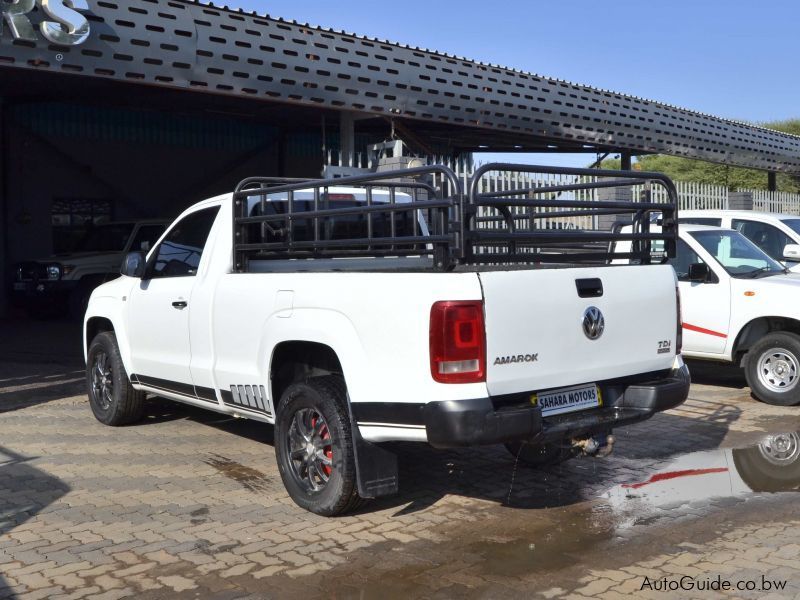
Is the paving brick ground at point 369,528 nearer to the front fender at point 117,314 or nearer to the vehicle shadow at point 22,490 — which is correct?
the vehicle shadow at point 22,490

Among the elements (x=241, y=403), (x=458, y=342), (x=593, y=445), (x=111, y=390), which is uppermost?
(x=458, y=342)

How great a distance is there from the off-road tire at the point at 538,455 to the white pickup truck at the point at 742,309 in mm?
3649

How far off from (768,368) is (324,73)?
23.5 ft

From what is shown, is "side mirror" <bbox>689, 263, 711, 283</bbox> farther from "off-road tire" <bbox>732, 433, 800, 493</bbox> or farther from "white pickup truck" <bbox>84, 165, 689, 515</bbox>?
"white pickup truck" <bbox>84, 165, 689, 515</bbox>

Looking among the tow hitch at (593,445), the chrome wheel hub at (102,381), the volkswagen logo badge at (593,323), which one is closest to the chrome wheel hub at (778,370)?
the tow hitch at (593,445)

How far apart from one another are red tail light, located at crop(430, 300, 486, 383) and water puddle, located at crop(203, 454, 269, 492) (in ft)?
7.08

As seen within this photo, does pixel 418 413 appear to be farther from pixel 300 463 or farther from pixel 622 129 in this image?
pixel 622 129

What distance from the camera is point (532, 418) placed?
4930mm

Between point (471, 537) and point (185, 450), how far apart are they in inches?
121

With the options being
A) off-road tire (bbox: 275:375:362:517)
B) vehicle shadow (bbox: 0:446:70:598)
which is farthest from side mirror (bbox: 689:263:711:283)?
vehicle shadow (bbox: 0:446:70:598)

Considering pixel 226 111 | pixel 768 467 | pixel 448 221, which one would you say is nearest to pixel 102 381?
pixel 448 221

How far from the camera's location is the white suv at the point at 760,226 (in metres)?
11.9

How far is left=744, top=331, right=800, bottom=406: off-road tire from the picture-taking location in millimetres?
9086

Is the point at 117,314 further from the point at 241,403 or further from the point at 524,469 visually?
the point at 524,469
